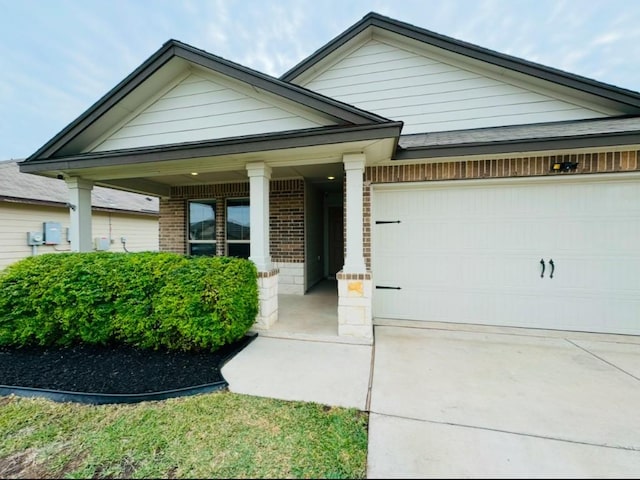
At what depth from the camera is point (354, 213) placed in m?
3.86

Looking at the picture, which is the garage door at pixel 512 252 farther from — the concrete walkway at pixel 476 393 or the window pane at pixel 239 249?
the window pane at pixel 239 249

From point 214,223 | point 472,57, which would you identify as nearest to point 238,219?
point 214,223

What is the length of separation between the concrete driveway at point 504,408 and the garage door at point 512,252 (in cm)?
62

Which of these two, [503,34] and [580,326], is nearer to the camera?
[580,326]

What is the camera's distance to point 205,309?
3375mm

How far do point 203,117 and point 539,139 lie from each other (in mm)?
5025

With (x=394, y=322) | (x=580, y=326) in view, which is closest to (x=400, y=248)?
(x=394, y=322)

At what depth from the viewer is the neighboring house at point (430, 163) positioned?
3852 millimetres

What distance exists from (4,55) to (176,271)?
74.8 ft

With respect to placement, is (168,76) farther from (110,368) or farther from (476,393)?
(476,393)

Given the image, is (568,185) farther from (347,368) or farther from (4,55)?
(4,55)

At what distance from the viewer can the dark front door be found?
9039 millimetres

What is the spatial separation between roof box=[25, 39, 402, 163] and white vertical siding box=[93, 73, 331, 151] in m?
0.24

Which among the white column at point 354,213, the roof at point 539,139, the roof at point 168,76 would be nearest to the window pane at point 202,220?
the roof at point 168,76
